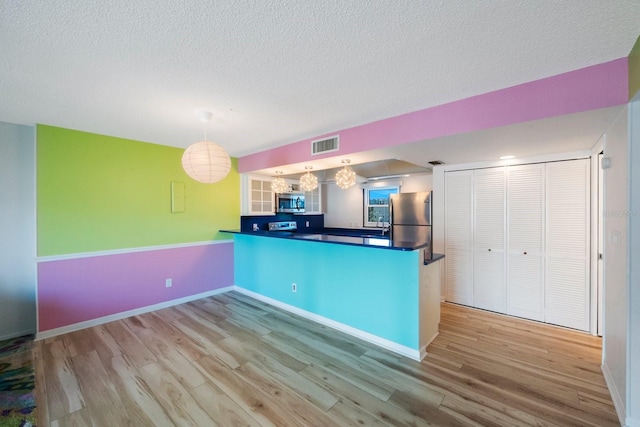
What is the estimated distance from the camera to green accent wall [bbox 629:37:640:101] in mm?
1488

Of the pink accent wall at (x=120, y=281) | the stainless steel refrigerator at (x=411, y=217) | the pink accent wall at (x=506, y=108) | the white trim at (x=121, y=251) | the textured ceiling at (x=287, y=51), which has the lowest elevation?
the pink accent wall at (x=120, y=281)

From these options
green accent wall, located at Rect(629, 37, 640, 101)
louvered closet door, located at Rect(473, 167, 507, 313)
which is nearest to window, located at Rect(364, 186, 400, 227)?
louvered closet door, located at Rect(473, 167, 507, 313)

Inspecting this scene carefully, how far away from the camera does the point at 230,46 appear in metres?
1.57

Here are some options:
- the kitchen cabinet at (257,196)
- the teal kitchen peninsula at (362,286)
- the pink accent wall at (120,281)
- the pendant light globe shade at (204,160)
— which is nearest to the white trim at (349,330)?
the teal kitchen peninsula at (362,286)

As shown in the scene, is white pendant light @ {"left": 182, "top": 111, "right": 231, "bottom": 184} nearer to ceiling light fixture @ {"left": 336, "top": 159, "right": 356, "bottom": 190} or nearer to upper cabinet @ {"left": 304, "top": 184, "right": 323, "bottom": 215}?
ceiling light fixture @ {"left": 336, "top": 159, "right": 356, "bottom": 190}

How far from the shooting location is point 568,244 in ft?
10.1

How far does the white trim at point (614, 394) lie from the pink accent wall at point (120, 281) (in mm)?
4657

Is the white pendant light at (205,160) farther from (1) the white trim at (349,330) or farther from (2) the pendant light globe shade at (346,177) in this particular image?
(1) the white trim at (349,330)

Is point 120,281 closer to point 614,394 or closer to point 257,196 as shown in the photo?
point 257,196

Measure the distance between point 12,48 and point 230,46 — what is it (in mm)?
1320

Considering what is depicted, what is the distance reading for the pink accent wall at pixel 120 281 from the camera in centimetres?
304

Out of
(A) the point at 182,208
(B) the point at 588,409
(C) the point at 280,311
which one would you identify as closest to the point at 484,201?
(B) the point at 588,409

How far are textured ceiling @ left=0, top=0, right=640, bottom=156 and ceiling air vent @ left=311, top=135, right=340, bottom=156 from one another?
A: 0.60m

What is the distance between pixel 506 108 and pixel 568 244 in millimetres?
2135
